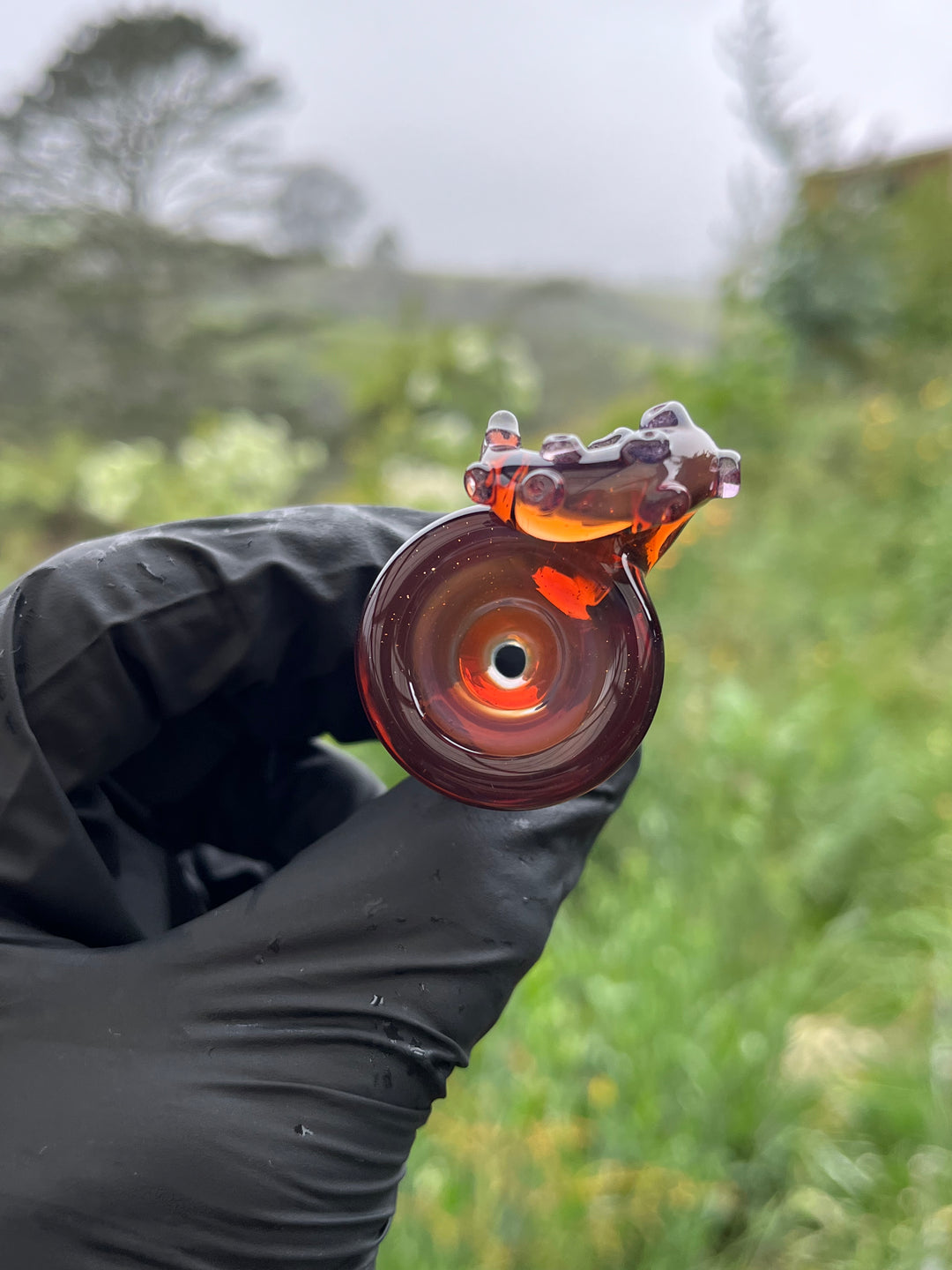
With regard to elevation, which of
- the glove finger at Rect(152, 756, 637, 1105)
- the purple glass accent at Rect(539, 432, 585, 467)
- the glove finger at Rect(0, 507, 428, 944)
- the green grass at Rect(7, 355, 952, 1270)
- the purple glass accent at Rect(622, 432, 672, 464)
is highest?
the purple glass accent at Rect(622, 432, 672, 464)

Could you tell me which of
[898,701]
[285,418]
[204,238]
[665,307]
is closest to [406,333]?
[285,418]

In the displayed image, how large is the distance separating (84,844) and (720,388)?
11.5 feet

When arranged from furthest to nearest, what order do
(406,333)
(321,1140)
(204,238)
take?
(204,238) → (406,333) → (321,1140)

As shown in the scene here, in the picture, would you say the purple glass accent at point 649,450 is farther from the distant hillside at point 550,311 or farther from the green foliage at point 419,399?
the distant hillside at point 550,311

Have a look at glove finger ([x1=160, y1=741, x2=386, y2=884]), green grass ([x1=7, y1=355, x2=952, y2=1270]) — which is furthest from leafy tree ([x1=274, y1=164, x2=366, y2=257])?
glove finger ([x1=160, y1=741, x2=386, y2=884])

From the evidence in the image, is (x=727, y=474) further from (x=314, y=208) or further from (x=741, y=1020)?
(x=314, y=208)

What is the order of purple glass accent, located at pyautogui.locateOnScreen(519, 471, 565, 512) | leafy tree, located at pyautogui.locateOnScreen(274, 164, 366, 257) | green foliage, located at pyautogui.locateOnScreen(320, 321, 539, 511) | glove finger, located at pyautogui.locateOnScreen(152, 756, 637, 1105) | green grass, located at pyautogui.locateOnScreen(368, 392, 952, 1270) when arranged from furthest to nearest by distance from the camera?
leafy tree, located at pyautogui.locateOnScreen(274, 164, 366, 257)
green foliage, located at pyautogui.locateOnScreen(320, 321, 539, 511)
green grass, located at pyautogui.locateOnScreen(368, 392, 952, 1270)
glove finger, located at pyautogui.locateOnScreen(152, 756, 637, 1105)
purple glass accent, located at pyautogui.locateOnScreen(519, 471, 565, 512)

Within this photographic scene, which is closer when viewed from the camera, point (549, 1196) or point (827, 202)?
point (549, 1196)

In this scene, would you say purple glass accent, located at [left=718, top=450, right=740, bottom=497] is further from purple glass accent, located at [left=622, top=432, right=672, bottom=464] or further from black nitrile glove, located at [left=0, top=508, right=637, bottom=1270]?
black nitrile glove, located at [left=0, top=508, right=637, bottom=1270]

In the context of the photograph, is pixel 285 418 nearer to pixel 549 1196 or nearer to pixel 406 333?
pixel 406 333

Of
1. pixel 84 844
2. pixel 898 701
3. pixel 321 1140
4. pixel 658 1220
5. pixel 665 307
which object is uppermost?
pixel 665 307

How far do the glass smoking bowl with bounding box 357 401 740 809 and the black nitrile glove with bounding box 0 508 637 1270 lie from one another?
89mm

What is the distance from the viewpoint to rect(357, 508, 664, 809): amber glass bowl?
36 centimetres

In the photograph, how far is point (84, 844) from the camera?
0.41 m
